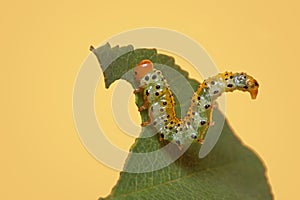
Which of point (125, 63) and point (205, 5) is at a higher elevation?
point (205, 5)

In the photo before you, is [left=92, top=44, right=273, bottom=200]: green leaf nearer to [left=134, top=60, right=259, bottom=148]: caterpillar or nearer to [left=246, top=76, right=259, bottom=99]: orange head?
[left=134, top=60, right=259, bottom=148]: caterpillar

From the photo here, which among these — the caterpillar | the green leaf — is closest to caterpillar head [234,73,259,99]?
the caterpillar

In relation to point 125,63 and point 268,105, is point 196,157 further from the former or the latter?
point 268,105

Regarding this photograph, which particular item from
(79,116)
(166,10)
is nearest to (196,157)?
(79,116)

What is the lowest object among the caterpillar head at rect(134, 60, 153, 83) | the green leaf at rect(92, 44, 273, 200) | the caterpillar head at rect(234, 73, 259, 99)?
the green leaf at rect(92, 44, 273, 200)

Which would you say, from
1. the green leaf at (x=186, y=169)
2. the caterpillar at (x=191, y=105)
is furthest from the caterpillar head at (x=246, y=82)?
the green leaf at (x=186, y=169)
